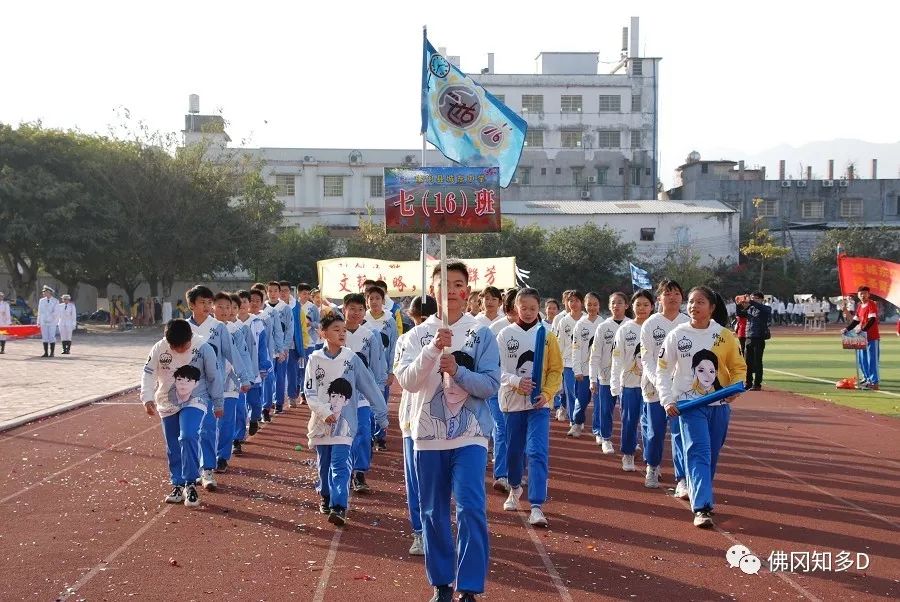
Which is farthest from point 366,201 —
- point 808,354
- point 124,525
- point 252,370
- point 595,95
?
point 124,525

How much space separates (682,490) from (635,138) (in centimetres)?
6329

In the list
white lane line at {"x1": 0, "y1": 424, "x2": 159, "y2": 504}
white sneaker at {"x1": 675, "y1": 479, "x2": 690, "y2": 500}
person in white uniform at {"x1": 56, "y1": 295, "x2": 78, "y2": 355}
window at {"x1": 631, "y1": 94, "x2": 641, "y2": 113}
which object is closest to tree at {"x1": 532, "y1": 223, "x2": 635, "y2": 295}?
window at {"x1": 631, "y1": 94, "x2": 641, "y2": 113}

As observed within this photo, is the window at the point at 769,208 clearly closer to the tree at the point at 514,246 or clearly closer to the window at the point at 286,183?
the tree at the point at 514,246

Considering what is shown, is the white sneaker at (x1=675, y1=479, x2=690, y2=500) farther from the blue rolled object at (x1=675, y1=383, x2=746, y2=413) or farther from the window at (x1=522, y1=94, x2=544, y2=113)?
the window at (x1=522, y1=94, x2=544, y2=113)

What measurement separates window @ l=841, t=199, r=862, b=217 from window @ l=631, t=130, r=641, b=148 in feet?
47.4

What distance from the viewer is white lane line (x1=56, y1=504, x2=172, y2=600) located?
5.78 meters

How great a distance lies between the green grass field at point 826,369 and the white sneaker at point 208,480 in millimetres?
10587

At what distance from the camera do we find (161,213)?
42.9 m

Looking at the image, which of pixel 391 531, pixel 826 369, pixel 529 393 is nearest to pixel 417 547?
pixel 391 531

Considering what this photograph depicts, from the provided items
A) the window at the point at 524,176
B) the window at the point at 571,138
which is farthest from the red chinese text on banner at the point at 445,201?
the window at the point at 571,138

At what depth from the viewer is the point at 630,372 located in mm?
10023

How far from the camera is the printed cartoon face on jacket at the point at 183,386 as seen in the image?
8203mm

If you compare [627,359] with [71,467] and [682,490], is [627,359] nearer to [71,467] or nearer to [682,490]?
[682,490]

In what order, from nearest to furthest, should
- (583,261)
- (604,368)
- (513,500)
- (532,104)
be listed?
(513,500)
(604,368)
(583,261)
(532,104)
